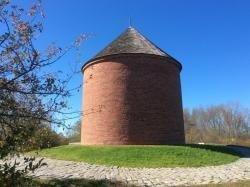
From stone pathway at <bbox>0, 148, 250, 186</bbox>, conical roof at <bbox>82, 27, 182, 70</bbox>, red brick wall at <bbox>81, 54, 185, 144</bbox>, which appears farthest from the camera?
conical roof at <bbox>82, 27, 182, 70</bbox>

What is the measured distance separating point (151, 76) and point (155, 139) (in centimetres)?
396

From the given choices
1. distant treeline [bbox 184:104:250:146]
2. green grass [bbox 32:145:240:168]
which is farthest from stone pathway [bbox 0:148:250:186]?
distant treeline [bbox 184:104:250:146]

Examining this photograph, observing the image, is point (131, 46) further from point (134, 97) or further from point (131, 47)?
point (134, 97)

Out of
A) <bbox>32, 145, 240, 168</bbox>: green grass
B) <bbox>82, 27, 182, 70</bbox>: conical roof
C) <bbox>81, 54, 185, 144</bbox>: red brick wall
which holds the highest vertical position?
<bbox>82, 27, 182, 70</bbox>: conical roof

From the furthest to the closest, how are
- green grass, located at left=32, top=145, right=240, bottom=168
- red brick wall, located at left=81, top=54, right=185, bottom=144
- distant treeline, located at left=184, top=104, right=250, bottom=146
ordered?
distant treeline, located at left=184, top=104, right=250, bottom=146 < red brick wall, located at left=81, top=54, right=185, bottom=144 < green grass, located at left=32, top=145, right=240, bottom=168

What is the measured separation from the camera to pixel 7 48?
4836 millimetres

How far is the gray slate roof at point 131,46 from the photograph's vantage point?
21195mm

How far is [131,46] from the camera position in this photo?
21562 millimetres

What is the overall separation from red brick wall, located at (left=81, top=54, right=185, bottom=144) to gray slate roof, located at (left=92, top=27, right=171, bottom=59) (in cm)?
44

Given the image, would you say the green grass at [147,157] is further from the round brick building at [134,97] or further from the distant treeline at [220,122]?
the distant treeline at [220,122]

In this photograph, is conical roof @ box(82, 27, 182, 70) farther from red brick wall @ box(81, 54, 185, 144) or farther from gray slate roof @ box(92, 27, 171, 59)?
red brick wall @ box(81, 54, 185, 144)

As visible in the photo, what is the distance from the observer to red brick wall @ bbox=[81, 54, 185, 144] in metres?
20.0

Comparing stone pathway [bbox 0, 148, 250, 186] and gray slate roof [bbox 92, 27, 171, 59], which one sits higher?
gray slate roof [bbox 92, 27, 171, 59]

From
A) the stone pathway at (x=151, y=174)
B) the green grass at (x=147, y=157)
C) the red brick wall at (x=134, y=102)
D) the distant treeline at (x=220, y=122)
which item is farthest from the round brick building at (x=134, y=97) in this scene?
the distant treeline at (x=220, y=122)
